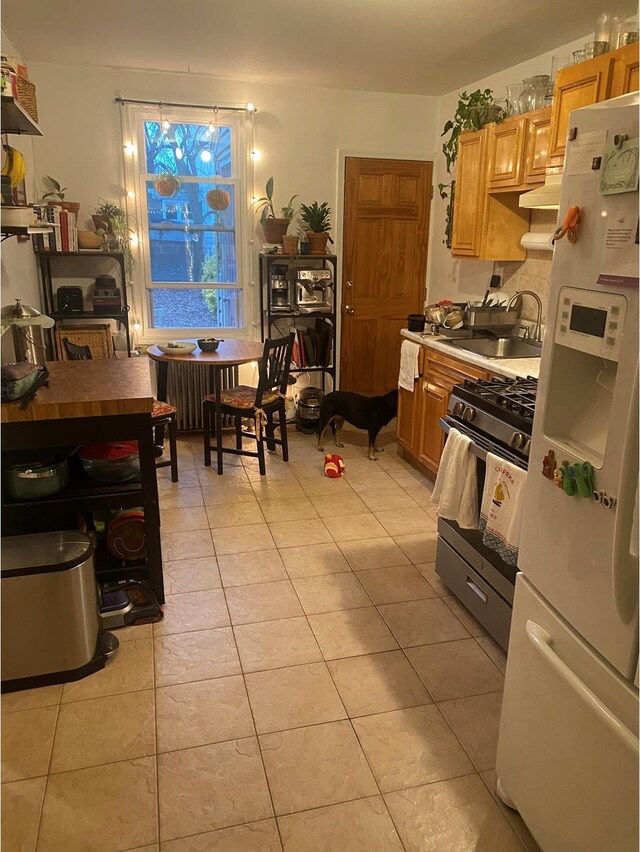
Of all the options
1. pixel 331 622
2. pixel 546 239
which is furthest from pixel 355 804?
pixel 546 239

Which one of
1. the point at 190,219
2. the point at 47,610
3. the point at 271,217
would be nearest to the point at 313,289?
the point at 271,217

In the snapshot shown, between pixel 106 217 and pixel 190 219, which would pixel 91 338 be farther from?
pixel 190 219

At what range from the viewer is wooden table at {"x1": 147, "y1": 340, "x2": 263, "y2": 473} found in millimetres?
3875

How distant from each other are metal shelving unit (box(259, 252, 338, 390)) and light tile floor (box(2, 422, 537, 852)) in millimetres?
2100

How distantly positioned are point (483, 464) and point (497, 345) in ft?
5.35

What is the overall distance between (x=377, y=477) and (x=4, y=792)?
9.23ft

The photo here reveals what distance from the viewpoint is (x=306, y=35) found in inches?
139

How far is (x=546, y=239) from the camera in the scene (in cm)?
362

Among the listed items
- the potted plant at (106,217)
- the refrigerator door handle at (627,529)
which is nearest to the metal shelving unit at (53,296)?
the potted plant at (106,217)

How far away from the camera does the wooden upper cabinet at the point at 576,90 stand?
2.73 metres

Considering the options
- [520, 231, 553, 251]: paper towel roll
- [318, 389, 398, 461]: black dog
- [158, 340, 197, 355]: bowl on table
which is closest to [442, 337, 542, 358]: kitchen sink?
[520, 231, 553, 251]: paper towel roll

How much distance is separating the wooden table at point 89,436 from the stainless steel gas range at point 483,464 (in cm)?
124

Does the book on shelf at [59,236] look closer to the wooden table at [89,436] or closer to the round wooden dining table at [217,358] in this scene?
the round wooden dining table at [217,358]

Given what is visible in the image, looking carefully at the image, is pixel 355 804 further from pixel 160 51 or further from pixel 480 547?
pixel 160 51
